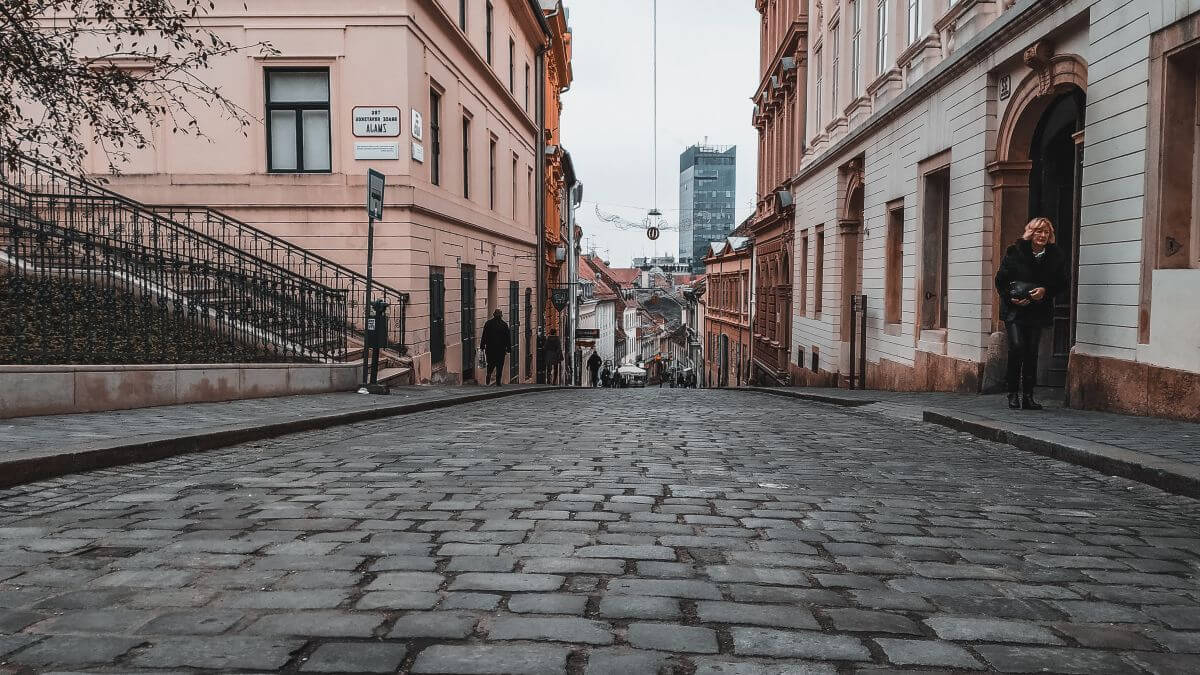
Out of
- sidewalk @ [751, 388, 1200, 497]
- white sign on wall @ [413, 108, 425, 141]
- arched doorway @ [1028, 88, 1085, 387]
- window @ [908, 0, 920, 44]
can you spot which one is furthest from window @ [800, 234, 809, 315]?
sidewalk @ [751, 388, 1200, 497]

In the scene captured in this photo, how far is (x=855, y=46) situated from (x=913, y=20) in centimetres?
464

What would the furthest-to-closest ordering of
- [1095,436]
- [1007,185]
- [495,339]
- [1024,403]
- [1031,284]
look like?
[495,339], [1007,185], [1024,403], [1031,284], [1095,436]

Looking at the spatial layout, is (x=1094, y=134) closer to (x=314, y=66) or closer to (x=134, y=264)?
(x=134, y=264)

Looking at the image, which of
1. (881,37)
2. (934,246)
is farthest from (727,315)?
(934,246)

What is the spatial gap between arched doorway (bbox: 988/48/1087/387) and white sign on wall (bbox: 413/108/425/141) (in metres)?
9.75

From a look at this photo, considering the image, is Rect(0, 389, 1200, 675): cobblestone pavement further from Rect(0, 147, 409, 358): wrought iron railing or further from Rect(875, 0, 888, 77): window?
Rect(875, 0, 888, 77): window

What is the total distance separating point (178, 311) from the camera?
10.6 meters

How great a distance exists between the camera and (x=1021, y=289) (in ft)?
30.5

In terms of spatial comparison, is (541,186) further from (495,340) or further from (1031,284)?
(1031,284)

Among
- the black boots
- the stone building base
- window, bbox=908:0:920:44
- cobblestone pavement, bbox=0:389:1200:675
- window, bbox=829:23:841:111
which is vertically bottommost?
cobblestone pavement, bbox=0:389:1200:675

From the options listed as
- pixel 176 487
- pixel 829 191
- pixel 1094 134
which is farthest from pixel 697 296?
pixel 176 487

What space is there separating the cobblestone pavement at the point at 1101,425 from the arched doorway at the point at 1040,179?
1.95 meters

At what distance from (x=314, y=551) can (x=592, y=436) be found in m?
4.81

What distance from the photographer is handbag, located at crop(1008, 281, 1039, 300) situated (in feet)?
30.4
